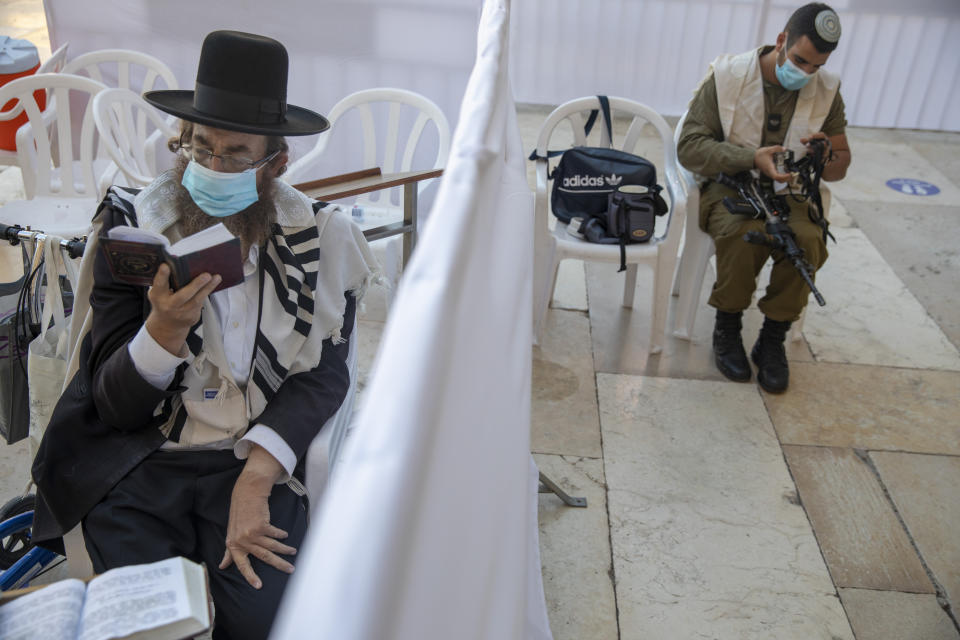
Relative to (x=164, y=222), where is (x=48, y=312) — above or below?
below

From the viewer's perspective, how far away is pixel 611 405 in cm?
279

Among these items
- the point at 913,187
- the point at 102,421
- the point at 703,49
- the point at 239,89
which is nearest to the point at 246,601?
the point at 102,421

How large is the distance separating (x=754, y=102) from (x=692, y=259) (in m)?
0.63

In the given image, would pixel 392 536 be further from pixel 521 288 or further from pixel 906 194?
pixel 906 194

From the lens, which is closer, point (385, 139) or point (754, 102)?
point (754, 102)

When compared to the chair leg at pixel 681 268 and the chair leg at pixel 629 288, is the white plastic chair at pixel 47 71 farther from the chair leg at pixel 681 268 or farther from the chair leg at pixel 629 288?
the chair leg at pixel 681 268

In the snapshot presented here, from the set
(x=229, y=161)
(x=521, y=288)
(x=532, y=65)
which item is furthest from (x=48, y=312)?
(x=532, y=65)

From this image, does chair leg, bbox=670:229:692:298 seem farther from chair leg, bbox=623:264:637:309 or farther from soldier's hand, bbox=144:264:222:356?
soldier's hand, bbox=144:264:222:356

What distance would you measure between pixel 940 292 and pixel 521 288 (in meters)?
3.36

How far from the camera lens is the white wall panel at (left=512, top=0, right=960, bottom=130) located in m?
5.30

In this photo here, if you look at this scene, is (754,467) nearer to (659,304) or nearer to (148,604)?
(659,304)

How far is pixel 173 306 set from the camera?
1345 millimetres

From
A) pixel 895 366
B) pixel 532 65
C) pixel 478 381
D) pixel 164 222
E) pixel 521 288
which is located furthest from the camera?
pixel 532 65

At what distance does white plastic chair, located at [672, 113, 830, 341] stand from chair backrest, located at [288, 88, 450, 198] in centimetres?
97
